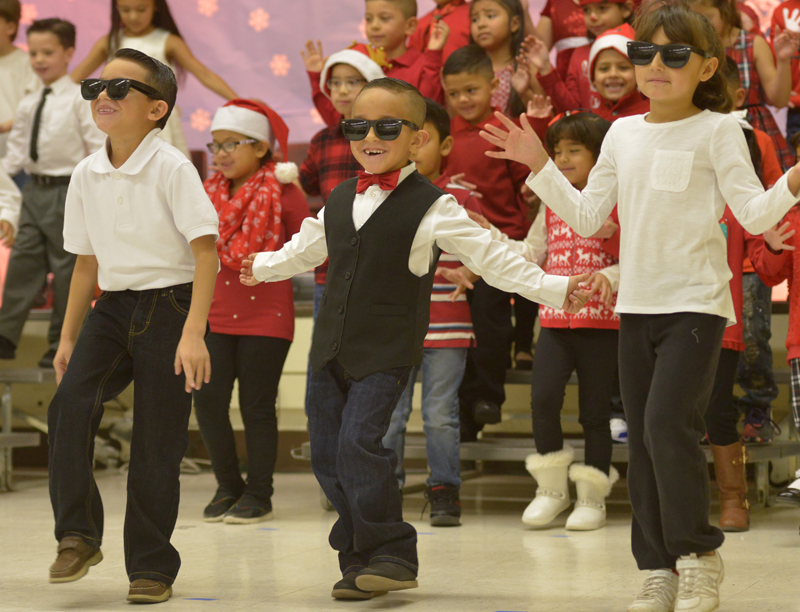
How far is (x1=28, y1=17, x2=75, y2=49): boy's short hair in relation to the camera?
5348mm

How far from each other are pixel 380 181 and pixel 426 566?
1269mm

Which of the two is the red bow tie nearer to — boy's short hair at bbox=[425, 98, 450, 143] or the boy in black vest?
the boy in black vest

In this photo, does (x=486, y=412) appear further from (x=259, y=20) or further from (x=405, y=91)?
(x=259, y=20)

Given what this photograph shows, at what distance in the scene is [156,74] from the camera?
113 inches

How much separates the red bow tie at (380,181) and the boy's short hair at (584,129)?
1.30 metres

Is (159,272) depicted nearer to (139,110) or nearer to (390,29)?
(139,110)

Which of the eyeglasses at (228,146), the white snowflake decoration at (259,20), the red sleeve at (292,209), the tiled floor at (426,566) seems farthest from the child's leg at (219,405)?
the white snowflake decoration at (259,20)

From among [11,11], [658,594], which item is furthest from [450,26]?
[658,594]

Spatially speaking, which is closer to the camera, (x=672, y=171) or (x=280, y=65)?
(x=672, y=171)

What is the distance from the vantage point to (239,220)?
A: 13.8 feet

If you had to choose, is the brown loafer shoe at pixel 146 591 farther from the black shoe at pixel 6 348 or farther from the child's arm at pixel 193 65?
the child's arm at pixel 193 65

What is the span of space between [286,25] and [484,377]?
2899mm

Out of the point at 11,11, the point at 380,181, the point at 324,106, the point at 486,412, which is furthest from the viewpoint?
the point at 11,11

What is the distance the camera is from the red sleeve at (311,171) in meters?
4.66
